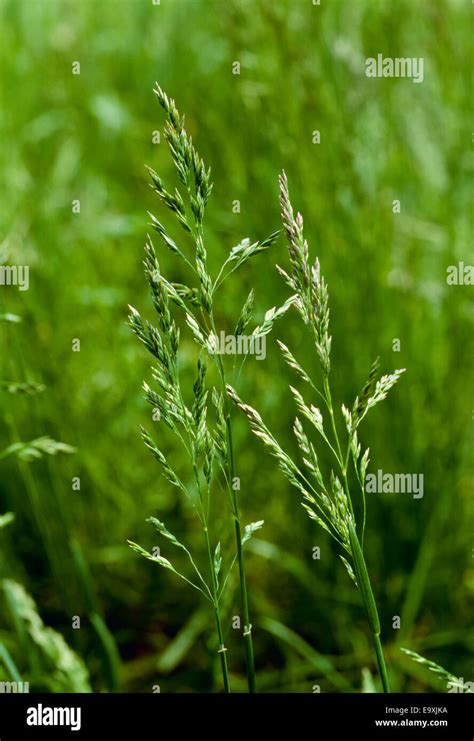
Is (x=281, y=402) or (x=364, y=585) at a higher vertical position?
(x=281, y=402)

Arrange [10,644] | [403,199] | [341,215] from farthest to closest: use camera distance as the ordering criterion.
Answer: [403,199] → [341,215] → [10,644]

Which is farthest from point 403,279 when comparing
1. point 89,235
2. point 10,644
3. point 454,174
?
point 10,644

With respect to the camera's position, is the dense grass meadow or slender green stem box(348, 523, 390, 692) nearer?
slender green stem box(348, 523, 390, 692)

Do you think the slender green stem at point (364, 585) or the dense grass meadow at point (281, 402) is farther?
the dense grass meadow at point (281, 402)

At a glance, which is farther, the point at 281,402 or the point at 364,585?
the point at 281,402

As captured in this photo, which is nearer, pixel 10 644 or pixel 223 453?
pixel 223 453

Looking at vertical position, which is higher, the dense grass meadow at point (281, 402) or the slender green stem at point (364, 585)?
the dense grass meadow at point (281, 402)

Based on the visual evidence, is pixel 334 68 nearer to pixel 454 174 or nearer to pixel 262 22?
pixel 262 22
